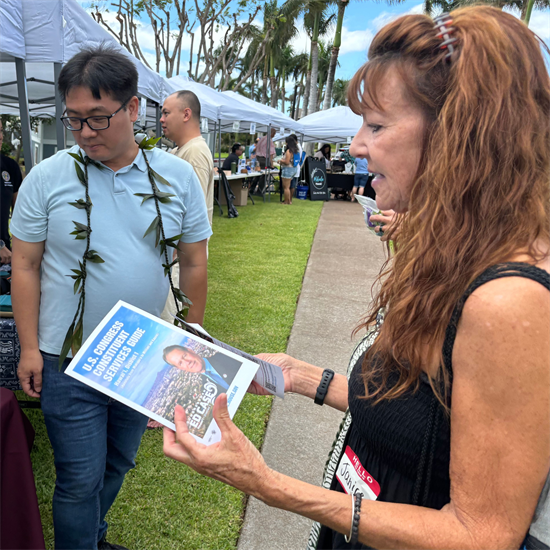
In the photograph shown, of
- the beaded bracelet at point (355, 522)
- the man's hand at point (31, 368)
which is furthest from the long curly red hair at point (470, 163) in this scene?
the man's hand at point (31, 368)

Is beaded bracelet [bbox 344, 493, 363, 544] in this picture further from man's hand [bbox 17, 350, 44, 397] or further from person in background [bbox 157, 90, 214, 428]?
person in background [bbox 157, 90, 214, 428]

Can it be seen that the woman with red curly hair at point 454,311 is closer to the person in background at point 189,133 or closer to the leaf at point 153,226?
the leaf at point 153,226

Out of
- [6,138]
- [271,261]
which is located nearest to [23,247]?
[271,261]

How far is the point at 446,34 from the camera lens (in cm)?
91

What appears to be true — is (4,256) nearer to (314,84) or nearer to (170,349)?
(170,349)

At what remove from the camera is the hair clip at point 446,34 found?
900mm

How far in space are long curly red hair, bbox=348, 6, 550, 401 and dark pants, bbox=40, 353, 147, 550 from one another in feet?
4.43

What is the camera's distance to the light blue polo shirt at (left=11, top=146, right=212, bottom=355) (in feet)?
5.76

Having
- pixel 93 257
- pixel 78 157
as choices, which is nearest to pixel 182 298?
pixel 93 257

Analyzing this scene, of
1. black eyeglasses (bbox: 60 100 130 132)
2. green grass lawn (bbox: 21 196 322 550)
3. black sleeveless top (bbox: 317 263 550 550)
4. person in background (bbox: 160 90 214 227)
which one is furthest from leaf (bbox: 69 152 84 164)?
person in background (bbox: 160 90 214 227)

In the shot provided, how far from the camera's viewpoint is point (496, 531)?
81 centimetres

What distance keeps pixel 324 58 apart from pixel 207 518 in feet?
196

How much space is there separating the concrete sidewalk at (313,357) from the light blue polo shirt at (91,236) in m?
1.45

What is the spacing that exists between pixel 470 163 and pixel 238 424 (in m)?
2.79
